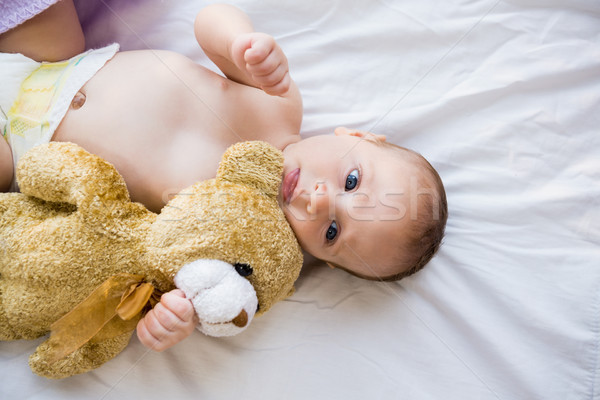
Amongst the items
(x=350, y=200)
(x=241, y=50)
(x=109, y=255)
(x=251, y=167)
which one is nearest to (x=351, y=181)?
(x=350, y=200)

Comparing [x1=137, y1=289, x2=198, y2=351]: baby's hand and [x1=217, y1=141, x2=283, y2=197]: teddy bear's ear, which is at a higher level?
[x1=217, y1=141, x2=283, y2=197]: teddy bear's ear

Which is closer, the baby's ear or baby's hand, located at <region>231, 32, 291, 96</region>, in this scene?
baby's hand, located at <region>231, 32, 291, 96</region>

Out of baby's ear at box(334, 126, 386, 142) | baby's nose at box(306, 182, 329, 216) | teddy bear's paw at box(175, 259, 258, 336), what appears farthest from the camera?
baby's ear at box(334, 126, 386, 142)

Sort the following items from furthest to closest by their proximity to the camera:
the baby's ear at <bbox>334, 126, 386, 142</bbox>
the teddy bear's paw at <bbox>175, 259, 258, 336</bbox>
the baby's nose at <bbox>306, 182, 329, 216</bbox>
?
1. the baby's ear at <bbox>334, 126, 386, 142</bbox>
2. the baby's nose at <bbox>306, 182, 329, 216</bbox>
3. the teddy bear's paw at <bbox>175, 259, 258, 336</bbox>

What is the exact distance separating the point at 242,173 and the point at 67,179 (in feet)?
0.95

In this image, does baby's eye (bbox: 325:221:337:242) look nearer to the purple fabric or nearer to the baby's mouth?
the baby's mouth

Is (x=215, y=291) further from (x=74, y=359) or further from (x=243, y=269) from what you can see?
(x=74, y=359)

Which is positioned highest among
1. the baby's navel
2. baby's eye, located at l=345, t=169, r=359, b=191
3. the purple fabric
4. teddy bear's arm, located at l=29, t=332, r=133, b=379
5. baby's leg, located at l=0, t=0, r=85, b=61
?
the purple fabric

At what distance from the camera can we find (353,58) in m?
1.15

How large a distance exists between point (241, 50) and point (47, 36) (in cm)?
47

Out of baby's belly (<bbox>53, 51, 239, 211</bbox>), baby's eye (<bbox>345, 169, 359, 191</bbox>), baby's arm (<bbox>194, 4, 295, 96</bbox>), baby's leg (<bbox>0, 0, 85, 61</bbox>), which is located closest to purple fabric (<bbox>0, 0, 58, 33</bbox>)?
baby's leg (<bbox>0, 0, 85, 61</bbox>)

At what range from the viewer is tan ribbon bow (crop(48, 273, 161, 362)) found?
776 millimetres

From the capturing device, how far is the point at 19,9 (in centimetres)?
97

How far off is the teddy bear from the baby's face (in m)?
0.08
